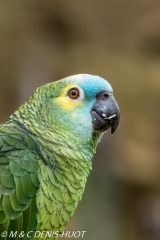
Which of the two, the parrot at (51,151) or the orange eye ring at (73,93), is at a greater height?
the orange eye ring at (73,93)

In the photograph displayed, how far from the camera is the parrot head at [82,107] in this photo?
52.6 inches

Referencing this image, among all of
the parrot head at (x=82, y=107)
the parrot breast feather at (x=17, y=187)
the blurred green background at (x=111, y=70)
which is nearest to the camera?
the parrot breast feather at (x=17, y=187)

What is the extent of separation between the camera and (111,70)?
10.1 ft

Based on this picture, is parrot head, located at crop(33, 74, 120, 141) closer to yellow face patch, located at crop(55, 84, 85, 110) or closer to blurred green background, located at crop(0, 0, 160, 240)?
yellow face patch, located at crop(55, 84, 85, 110)

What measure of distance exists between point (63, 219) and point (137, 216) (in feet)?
6.47

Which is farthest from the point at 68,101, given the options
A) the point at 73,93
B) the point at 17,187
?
the point at 17,187

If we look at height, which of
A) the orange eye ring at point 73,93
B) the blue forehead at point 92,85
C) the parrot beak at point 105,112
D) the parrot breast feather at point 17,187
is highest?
the blue forehead at point 92,85

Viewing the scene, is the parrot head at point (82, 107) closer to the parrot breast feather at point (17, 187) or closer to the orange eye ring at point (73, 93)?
the orange eye ring at point (73, 93)

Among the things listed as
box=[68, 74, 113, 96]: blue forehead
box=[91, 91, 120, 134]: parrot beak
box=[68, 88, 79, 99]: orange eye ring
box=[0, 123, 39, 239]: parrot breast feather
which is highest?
box=[68, 74, 113, 96]: blue forehead

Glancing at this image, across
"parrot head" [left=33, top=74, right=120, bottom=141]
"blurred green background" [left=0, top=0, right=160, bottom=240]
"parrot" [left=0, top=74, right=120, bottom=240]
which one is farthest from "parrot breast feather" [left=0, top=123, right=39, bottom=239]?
"blurred green background" [left=0, top=0, right=160, bottom=240]

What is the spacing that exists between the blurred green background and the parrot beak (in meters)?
1.67

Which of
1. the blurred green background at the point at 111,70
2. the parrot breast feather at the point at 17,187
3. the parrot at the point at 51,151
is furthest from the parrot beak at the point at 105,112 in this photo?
the blurred green background at the point at 111,70

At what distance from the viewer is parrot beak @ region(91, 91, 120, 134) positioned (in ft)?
4.39

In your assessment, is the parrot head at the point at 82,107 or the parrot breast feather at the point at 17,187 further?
the parrot head at the point at 82,107
